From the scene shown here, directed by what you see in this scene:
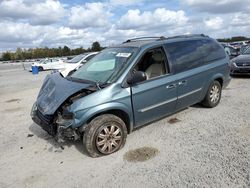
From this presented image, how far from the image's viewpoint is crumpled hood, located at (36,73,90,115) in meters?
4.13

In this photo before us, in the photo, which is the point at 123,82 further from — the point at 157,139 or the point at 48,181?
the point at 48,181

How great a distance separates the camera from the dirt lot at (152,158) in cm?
339

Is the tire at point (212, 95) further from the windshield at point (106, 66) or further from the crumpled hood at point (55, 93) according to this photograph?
the crumpled hood at point (55, 93)

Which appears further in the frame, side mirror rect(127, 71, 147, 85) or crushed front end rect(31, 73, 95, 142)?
side mirror rect(127, 71, 147, 85)

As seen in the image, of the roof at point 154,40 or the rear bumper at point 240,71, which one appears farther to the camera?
the rear bumper at point 240,71

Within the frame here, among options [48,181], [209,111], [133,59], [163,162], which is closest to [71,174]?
[48,181]

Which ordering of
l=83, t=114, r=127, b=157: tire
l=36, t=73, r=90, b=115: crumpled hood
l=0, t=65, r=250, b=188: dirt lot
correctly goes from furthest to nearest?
l=36, t=73, r=90, b=115: crumpled hood
l=83, t=114, r=127, b=157: tire
l=0, t=65, r=250, b=188: dirt lot

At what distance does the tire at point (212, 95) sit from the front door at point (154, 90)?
1.40 metres

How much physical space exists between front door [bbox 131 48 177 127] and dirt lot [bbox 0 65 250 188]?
1.50 feet

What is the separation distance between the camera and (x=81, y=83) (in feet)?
14.8

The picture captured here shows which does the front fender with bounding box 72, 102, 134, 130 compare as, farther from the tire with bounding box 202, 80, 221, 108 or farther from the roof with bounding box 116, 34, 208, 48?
the tire with bounding box 202, 80, 221, 108

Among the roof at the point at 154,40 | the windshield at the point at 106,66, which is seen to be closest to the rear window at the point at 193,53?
the roof at the point at 154,40

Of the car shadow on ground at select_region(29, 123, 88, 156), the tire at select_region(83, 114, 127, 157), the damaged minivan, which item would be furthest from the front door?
the car shadow on ground at select_region(29, 123, 88, 156)

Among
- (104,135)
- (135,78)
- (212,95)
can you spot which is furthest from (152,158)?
(212,95)
